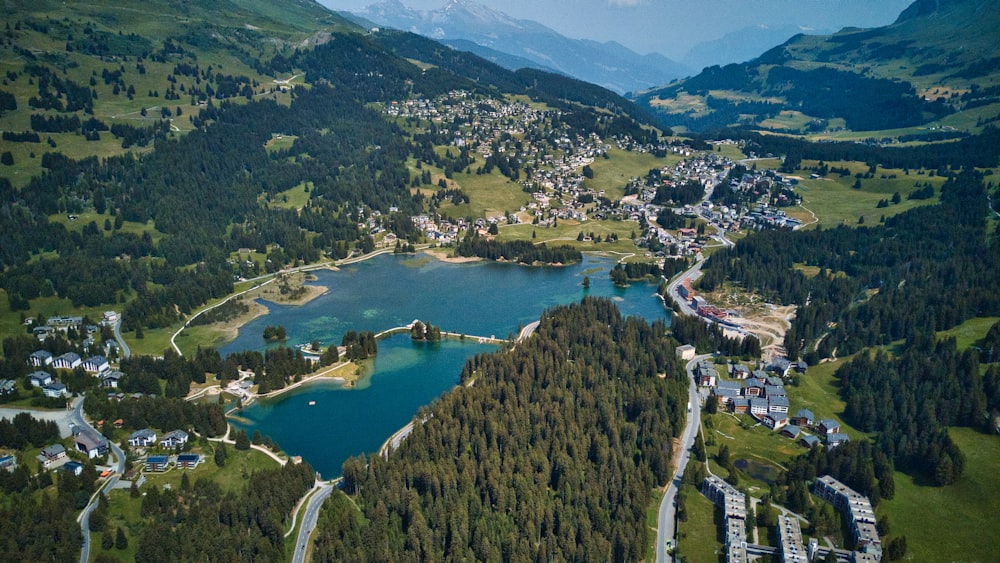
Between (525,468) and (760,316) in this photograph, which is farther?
(760,316)

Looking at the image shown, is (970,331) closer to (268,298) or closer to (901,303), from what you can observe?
(901,303)

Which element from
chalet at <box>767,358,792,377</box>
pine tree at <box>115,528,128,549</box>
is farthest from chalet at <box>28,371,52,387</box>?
chalet at <box>767,358,792,377</box>

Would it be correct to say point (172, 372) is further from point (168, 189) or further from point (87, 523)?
point (168, 189)

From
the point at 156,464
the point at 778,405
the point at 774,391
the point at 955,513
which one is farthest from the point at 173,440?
the point at 955,513

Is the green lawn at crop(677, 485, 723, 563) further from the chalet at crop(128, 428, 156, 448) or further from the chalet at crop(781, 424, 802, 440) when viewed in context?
Result: the chalet at crop(128, 428, 156, 448)

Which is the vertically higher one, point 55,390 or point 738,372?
point 738,372

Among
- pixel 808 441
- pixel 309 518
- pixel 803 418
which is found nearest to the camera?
pixel 309 518
